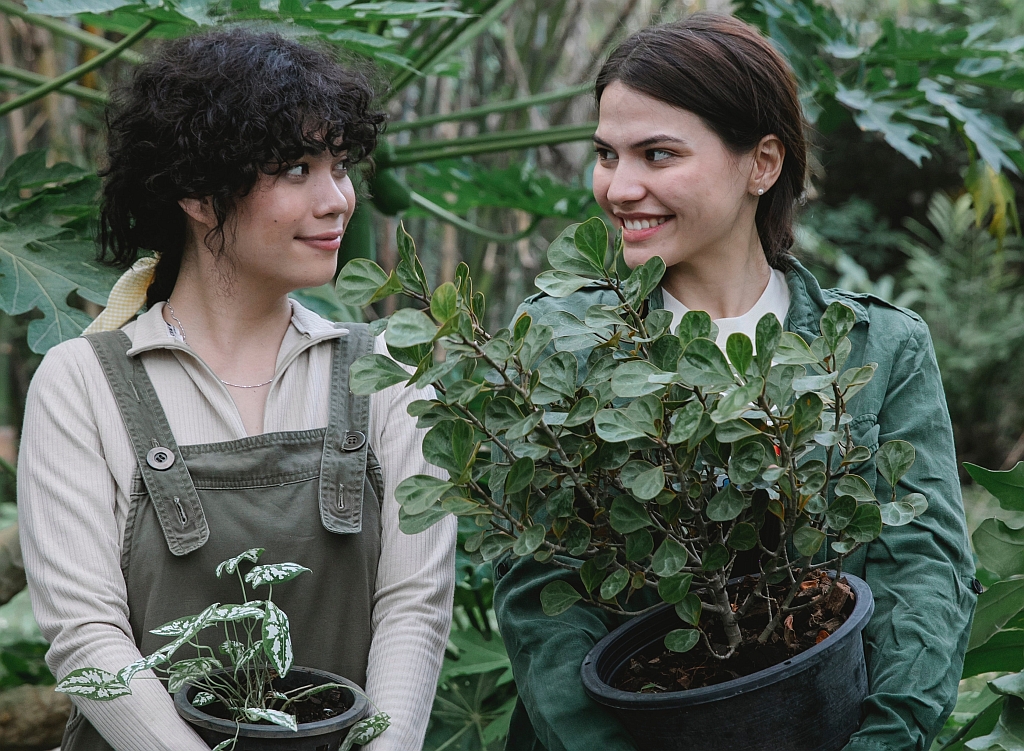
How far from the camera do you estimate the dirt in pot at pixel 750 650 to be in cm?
97

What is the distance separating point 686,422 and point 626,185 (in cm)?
41

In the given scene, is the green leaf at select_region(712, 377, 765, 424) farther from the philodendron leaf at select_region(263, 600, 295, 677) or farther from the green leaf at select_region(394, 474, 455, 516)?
the philodendron leaf at select_region(263, 600, 295, 677)

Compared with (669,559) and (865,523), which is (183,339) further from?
(865,523)

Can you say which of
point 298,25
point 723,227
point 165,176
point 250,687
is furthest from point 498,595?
point 298,25

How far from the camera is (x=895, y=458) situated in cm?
96

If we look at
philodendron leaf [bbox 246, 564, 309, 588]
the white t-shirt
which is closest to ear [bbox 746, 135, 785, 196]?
the white t-shirt

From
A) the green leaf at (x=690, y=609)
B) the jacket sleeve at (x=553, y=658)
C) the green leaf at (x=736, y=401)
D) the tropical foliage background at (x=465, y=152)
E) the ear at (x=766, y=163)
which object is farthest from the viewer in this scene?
the tropical foliage background at (x=465, y=152)

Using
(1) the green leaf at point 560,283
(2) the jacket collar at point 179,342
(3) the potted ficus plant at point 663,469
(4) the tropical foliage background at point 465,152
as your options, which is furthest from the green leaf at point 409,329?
(4) the tropical foliage background at point 465,152

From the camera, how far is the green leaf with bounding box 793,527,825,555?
931 mm

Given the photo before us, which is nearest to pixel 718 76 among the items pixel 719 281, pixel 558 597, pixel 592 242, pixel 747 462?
pixel 719 281

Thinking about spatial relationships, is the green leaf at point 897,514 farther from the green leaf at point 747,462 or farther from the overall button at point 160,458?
the overall button at point 160,458

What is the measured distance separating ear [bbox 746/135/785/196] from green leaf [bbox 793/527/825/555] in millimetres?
489

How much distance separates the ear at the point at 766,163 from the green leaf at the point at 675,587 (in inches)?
21.1

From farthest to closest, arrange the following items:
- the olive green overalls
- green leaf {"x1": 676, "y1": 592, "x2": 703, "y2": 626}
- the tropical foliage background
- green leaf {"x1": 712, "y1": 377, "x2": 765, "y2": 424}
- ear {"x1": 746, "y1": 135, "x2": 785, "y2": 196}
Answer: the tropical foliage background, ear {"x1": 746, "y1": 135, "x2": 785, "y2": 196}, the olive green overalls, green leaf {"x1": 676, "y1": 592, "x2": 703, "y2": 626}, green leaf {"x1": 712, "y1": 377, "x2": 765, "y2": 424}
